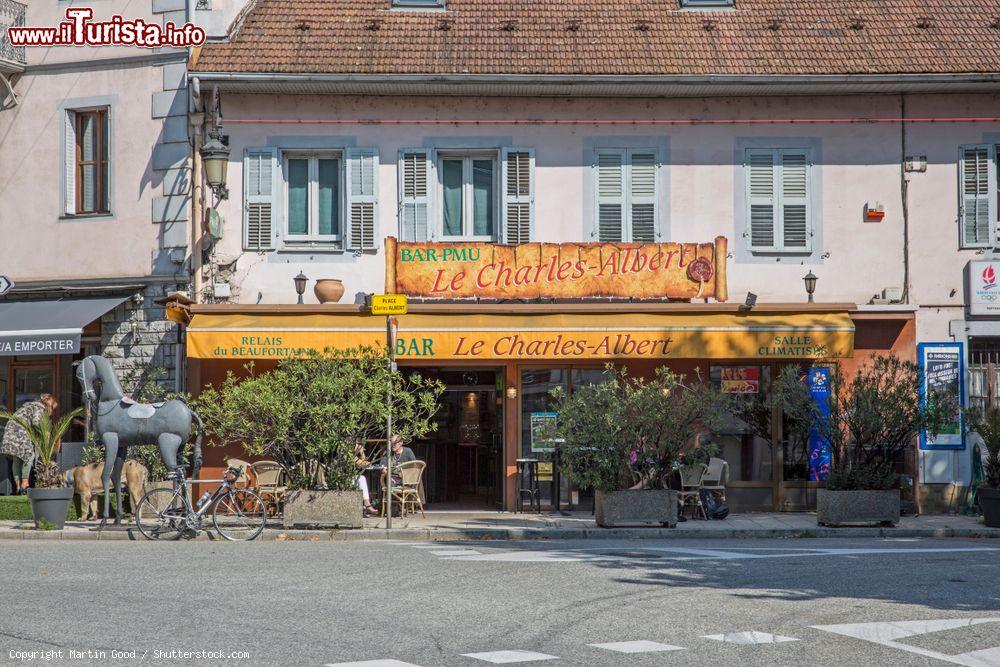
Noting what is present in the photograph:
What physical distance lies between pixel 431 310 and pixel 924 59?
827cm

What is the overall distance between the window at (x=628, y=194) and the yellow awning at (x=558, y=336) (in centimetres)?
167

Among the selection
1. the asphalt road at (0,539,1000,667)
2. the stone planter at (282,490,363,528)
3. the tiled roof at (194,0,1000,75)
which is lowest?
the asphalt road at (0,539,1000,667)

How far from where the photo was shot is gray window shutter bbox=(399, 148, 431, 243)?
18828 millimetres

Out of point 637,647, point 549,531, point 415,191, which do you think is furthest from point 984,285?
point 637,647

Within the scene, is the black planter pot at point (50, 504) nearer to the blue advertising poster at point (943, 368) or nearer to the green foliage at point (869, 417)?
the green foliage at point (869, 417)

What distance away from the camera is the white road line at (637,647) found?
24.6 ft

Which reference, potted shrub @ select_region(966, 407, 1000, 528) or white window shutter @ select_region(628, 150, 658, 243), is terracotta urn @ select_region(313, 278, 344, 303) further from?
potted shrub @ select_region(966, 407, 1000, 528)

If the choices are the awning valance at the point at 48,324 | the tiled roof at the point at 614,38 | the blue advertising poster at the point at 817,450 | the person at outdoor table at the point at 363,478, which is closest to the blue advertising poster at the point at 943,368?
the blue advertising poster at the point at 817,450

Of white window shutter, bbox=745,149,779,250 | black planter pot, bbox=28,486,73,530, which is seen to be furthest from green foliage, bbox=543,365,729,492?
black planter pot, bbox=28,486,73,530

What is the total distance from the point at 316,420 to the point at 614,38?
806 cm

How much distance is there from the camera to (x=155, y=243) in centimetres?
1873

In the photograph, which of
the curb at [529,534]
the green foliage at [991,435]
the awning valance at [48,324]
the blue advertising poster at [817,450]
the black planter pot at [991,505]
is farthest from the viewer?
the blue advertising poster at [817,450]

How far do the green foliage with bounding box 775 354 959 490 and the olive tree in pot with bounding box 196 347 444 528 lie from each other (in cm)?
487

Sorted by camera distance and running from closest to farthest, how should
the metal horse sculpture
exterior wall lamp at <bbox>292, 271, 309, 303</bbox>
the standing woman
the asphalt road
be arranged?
1. the asphalt road
2. the metal horse sculpture
3. the standing woman
4. exterior wall lamp at <bbox>292, 271, 309, 303</bbox>
